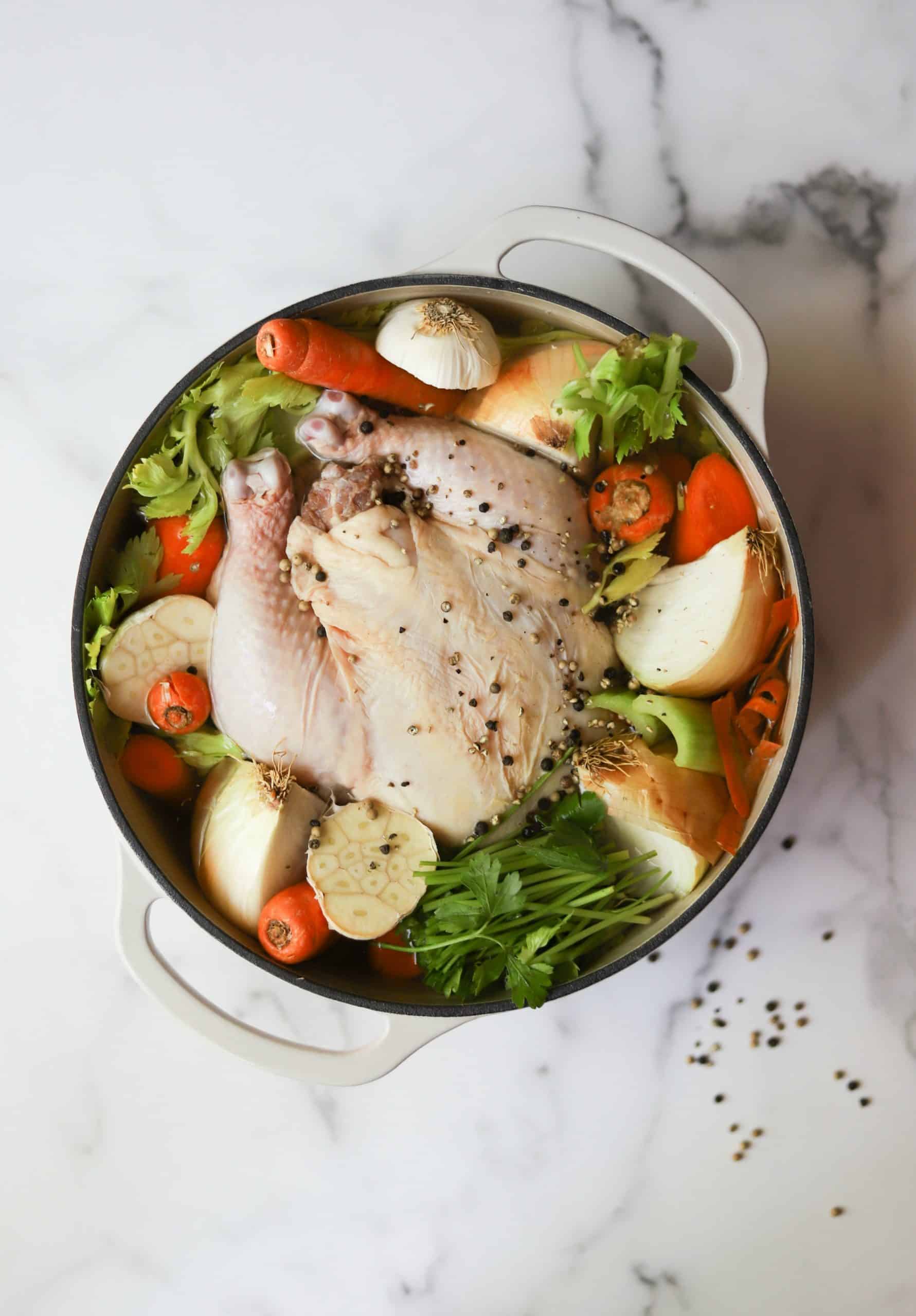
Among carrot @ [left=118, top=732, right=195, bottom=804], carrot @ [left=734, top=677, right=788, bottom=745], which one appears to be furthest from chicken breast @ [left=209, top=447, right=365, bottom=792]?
carrot @ [left=734, top=677, right=788, bottom=745]

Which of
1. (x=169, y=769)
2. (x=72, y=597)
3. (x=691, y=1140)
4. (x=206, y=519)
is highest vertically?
(x=206, y=519)

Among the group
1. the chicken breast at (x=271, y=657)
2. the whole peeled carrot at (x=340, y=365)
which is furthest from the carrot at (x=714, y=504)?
the chicken breast at (x=271, y=657)

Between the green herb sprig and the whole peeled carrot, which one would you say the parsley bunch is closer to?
the green herb sprig

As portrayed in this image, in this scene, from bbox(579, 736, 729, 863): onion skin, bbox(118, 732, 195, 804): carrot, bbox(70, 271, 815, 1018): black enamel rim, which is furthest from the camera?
bbox(118, 732, 195, 804): carrot

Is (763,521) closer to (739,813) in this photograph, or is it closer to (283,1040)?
(739,813)

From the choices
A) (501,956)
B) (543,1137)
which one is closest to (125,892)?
(501,956)

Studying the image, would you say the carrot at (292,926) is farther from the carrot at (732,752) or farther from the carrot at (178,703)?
the carrot at (732,752)

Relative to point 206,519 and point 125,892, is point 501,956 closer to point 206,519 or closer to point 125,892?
point 125,892
